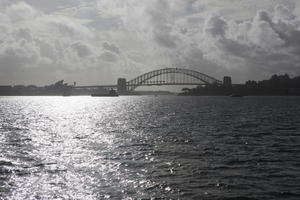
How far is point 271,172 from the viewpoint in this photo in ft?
80.2

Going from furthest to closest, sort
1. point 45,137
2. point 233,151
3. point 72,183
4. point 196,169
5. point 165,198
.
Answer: point 45,137
point 233,151
point 196,169
point 72,183
point 165,198

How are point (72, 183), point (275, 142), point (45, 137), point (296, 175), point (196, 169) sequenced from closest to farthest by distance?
point (72, 183)
point (296, 175)
point (196, 169)
point (275, 142)
point (45, 137)

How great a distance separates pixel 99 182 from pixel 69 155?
32.8 ft

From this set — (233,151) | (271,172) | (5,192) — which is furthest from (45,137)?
(271,172)

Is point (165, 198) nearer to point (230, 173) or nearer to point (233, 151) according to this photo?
point (230, 173)

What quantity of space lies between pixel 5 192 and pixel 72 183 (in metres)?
3.56

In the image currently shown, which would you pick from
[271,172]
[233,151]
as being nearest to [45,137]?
[233,151]

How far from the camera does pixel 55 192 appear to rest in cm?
2005

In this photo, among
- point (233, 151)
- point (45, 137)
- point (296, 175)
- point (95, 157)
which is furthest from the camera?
point (45, 137)

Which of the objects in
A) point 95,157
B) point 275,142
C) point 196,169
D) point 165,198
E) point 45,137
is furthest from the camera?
point 45,137

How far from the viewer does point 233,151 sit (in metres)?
32.6

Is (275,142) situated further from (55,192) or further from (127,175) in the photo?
(55,192)

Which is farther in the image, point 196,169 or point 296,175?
point 196,169

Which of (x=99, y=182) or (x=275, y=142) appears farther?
(x=275, y=142)
